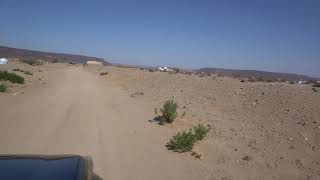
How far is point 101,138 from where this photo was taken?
37.3ft

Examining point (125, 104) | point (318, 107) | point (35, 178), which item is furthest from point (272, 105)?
point (35, 178)

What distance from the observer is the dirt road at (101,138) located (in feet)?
28.4

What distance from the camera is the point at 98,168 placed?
8.30 metres

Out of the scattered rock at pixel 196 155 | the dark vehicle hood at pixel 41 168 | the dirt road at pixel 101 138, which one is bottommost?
the dirt road at pixel 101 138

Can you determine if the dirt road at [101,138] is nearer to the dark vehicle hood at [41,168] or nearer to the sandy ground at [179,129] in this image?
the sandy ground at [179,129]

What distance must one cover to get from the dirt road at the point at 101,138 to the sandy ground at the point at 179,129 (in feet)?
0.07

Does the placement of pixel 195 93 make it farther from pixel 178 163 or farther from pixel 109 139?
pixel 178 163

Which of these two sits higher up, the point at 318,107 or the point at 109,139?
the point at 318,107

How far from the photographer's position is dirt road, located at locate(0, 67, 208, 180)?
28.4 feet

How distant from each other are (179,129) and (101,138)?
9.75 feet

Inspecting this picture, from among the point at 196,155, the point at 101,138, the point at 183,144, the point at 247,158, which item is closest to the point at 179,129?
the point at 183,144

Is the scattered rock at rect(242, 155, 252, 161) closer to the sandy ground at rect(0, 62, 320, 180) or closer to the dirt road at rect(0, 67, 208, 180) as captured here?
the sandy ground at rect(0, 62, 320, 180)

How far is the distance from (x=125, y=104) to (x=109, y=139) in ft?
29.4

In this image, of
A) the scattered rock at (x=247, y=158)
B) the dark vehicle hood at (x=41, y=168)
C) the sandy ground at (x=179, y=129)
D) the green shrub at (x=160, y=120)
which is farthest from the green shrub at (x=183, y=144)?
the dark vehicle hood at (x=41, y=168)
